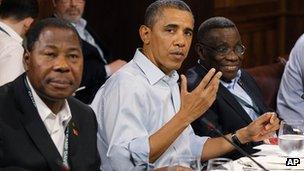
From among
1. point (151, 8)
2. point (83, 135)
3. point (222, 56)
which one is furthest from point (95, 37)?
point (83, 135)

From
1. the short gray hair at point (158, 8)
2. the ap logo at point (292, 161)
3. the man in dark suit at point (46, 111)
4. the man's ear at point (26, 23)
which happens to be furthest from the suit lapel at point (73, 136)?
the man's ear at point (26, 23)

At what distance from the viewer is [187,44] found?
2898 millimetres

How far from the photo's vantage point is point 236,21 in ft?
19.4

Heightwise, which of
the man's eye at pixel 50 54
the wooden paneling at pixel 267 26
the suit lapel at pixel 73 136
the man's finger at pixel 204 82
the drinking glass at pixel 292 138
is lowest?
the wooden paneling at pixel 267 26

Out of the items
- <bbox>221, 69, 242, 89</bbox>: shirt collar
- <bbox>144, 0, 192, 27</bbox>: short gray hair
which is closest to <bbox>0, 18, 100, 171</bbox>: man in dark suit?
<bbox>144, 0, 192, 27</bbox>: short gray hair

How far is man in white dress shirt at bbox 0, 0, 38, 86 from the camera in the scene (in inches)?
132

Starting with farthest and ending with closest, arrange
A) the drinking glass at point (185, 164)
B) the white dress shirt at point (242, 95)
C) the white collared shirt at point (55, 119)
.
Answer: the white dress shirt at point (242, 95)
the white collared shirt at point (55, 119)
the drinking glass at point (185, 164)

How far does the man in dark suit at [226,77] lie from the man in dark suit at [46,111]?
1001mm

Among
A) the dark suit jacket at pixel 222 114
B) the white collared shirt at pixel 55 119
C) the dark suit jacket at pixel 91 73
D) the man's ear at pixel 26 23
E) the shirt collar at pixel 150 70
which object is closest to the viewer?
the white collared shirt at pixel 55 119

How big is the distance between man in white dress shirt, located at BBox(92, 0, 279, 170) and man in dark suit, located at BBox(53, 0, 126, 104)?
1.64 metres

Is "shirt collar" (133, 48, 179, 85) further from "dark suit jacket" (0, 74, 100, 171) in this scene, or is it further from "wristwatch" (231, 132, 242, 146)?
"dark suit jacket" (0, 74, 100, 171)

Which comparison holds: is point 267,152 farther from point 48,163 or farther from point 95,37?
point 95,37

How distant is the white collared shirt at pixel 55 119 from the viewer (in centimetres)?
229

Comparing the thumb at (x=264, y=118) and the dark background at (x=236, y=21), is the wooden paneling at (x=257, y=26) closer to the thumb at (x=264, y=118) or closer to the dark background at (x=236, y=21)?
the dark background at (x=236, y=21)
